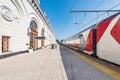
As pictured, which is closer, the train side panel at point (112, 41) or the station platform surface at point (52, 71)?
the station platform surface at point (52, 71)

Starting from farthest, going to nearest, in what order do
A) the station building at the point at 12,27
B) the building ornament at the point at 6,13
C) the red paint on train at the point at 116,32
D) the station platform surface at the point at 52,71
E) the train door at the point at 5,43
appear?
the train door at the point at 5,43, the station building at the point at 12,27, the building ornament at the point at 6,13, the red paint on train at the point at 116,32, the station platform surface at the point at 52,71

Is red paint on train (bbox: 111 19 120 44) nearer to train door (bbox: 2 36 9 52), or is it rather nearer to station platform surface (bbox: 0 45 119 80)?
station platform surface (bbox: 0 45 119 80)

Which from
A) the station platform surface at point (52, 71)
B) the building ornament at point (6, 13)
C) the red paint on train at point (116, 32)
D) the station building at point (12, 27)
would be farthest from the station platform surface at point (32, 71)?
the building ornament at point (6, 13)

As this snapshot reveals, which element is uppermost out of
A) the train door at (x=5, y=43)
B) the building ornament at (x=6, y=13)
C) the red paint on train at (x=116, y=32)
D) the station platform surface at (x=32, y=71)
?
the building ornament at (x=6, y=13)

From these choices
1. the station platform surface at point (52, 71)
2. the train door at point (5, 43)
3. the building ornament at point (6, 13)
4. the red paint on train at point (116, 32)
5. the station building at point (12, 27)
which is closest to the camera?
the station platform surface at point (52, 71)

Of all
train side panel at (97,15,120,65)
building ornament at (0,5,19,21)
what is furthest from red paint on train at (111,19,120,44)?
building ornament at (0,5,19,21)

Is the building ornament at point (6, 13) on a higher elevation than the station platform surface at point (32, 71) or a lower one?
higher

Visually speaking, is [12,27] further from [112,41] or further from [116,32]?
[116,32]

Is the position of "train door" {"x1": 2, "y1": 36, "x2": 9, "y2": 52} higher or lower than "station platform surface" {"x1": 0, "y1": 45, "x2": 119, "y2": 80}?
higher

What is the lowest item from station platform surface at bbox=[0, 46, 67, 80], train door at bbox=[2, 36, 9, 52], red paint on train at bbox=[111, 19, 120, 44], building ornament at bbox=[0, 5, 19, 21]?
station platform surface at bbox=[0, 46, 67, 80]

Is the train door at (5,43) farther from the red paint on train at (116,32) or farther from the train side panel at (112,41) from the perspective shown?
the red paint on train at (116,32)

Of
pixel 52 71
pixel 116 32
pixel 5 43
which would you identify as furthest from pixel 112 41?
pixel 5 43

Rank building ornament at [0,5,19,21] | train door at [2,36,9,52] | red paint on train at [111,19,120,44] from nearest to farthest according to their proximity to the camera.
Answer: red paint on train at [111,19,120,44] < building ornament at [0,5,19,21] < train door at [2,36,9,52]

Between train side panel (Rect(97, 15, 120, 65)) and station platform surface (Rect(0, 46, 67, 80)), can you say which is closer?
station platform surface (Rect(0, 46, 67, 80))
